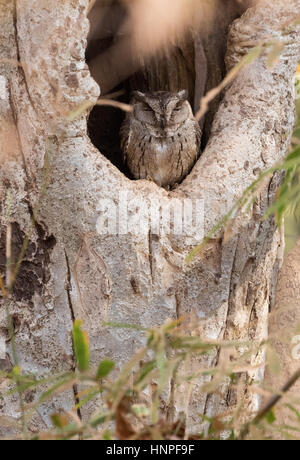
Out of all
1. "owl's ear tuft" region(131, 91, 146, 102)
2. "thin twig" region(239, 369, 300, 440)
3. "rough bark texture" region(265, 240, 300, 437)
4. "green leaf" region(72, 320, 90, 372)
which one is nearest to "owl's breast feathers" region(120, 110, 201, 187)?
"owl's ear tuft" region(131, 91, 146, 102)

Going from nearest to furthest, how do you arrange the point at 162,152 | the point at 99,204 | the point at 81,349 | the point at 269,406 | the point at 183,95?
the point at 269,406 → the point at 81,349 → the point at 99,204 → the point at 183,95 → the point at 162,152

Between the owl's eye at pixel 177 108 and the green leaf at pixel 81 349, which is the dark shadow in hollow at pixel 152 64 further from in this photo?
the green leaf at pixel 81 349

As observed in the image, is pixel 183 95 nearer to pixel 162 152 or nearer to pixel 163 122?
pixel 163 122

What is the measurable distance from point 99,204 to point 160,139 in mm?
977

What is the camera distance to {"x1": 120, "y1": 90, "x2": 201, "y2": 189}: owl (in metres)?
3.13

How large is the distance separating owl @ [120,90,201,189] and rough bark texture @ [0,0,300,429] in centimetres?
43

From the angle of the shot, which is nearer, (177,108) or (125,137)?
(177,108)

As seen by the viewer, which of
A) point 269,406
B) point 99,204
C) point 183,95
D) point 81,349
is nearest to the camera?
point 269,406

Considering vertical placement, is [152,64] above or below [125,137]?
above

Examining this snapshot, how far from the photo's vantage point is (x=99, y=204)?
2338mm

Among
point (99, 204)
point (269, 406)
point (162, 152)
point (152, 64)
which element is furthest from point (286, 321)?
point (269, 406)

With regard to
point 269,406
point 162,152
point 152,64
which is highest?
point 152,64

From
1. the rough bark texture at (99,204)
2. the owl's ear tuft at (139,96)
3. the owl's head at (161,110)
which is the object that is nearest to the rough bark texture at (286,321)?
the rough bark texture at (99,204)

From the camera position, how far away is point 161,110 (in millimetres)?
3078
